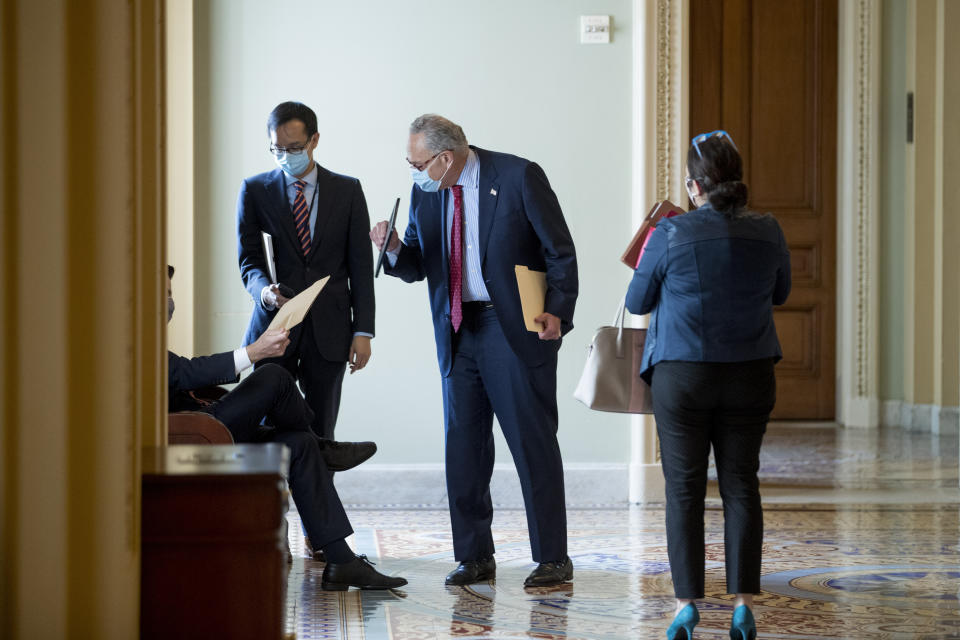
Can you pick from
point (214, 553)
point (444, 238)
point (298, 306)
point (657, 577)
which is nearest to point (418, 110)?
point (444, 238)

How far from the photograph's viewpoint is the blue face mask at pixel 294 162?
4.02m

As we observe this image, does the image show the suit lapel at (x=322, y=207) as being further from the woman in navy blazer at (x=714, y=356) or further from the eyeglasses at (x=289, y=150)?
the woman in navy blazer at (x=714, y=356)

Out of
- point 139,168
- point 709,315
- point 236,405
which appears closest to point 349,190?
point 236,405

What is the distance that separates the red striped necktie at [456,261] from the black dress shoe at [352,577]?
839 millimetres

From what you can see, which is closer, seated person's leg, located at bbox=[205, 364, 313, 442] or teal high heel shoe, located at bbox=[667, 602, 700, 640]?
teal high heel shoe, located at bbox=[667, 602, 700, 640]

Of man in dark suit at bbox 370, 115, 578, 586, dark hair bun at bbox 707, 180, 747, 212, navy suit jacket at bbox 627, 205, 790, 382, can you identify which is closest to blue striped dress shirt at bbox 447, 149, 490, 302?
man in dark suit at bbox 370, 115, 578, 586

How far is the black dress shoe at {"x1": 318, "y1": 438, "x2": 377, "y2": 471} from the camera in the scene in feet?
12.2

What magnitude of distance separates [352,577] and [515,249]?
47.0 inches

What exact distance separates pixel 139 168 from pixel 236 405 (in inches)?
63.4

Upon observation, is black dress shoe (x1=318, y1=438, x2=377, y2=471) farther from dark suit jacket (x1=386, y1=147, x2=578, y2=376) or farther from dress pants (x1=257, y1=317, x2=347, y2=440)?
dark suit jacket (x1=386, y1=147, x2=578, y2=376)

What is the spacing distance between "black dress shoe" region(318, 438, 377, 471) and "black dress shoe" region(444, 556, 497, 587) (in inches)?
19.6

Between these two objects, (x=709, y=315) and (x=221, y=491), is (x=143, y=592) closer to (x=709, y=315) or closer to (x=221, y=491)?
(x=221, y=491)

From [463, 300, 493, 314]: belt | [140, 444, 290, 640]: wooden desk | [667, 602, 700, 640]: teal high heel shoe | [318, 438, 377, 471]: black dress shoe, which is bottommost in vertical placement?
[667, 602, 700, 640]: teal high heel shoe

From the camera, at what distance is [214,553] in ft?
5.99
